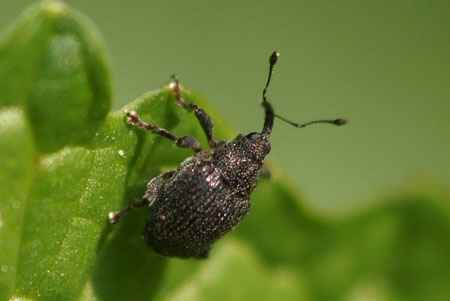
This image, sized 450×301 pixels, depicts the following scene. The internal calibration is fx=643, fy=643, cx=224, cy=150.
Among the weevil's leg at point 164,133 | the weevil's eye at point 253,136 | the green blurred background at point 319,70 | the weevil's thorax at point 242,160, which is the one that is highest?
the weevil's leg at point 164,133

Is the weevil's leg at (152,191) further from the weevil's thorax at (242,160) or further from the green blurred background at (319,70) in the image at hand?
the green blurred background at (319,70)

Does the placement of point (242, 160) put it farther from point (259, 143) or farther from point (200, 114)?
point (200, 114)

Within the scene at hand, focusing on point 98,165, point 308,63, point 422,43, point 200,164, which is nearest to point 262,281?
point 200,164

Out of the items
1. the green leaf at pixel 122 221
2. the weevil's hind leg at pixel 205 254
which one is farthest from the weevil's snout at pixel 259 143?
the weevil's hind leg at pixel 205 254

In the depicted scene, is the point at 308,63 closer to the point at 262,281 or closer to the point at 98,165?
the point at 262,281

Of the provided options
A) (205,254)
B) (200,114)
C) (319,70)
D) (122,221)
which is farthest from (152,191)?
(319,70)

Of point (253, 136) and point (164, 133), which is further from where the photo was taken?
point (253, 136)
